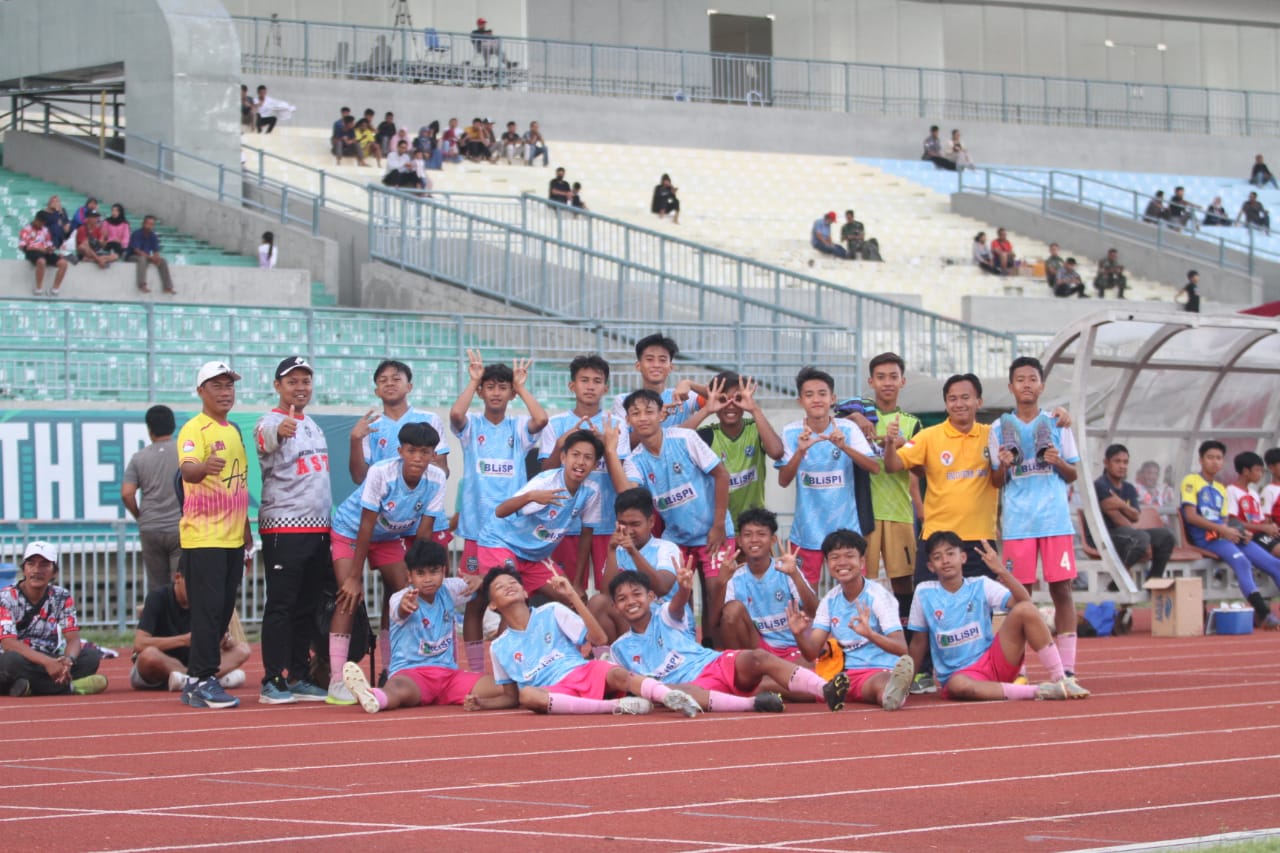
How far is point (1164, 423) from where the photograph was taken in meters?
17.7

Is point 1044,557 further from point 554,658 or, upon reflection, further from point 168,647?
point 168,647

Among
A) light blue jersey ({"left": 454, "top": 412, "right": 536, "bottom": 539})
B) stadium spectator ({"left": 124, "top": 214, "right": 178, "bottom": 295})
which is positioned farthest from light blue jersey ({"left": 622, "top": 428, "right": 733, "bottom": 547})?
stadium spectator ({"left": 124, "top": 214, "right": 178, "bottom": 295})

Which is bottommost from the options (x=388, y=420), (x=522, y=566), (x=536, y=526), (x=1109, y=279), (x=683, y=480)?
(x=522, y=566)

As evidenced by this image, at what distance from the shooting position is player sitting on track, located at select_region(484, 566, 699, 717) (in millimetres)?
10484

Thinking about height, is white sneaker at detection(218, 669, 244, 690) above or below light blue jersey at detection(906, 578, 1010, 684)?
below

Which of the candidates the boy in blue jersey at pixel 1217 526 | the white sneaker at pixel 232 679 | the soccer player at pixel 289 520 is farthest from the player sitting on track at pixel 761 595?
the boy in blue jersey at pixel 1217 526

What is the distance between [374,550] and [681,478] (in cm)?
196

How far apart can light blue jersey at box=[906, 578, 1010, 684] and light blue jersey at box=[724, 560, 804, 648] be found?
2.92ft

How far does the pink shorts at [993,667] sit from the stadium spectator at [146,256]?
52.2 ft

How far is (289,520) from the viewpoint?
11.1 m

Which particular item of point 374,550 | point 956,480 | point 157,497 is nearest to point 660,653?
point 374,550

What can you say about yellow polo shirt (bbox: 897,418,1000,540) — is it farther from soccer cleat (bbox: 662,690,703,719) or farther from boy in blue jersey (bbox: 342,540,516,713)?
boy in blue jersey (bbox: 342,540,516,713)

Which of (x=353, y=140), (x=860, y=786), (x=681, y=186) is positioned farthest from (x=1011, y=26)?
(x=860, y=786)

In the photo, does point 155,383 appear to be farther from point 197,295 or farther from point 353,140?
point 353,140
